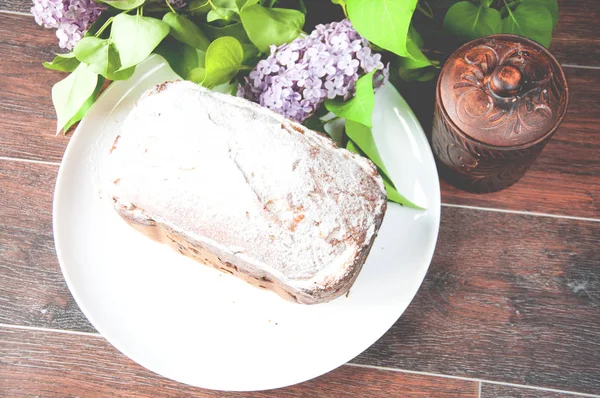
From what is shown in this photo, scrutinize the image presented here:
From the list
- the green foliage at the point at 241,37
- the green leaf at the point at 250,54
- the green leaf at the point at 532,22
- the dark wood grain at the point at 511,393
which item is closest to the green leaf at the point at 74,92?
the green foliage at the point at 241,37

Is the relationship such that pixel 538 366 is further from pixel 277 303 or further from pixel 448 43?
pixel 448 43

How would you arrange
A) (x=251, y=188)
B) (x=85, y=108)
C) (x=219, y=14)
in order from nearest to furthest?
(x=251, y=188) < (x=219, y=14) < (x=85, y=108)

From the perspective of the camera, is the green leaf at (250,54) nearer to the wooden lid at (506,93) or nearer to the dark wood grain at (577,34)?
the wooden lid at (506,93)

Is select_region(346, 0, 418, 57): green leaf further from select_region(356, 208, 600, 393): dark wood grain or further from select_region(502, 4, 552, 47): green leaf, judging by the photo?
select_region(356, 208, 600, 393): dark wood grain

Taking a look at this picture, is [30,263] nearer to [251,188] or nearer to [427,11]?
[251,188]

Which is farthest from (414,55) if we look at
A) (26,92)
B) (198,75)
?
(26,92)
